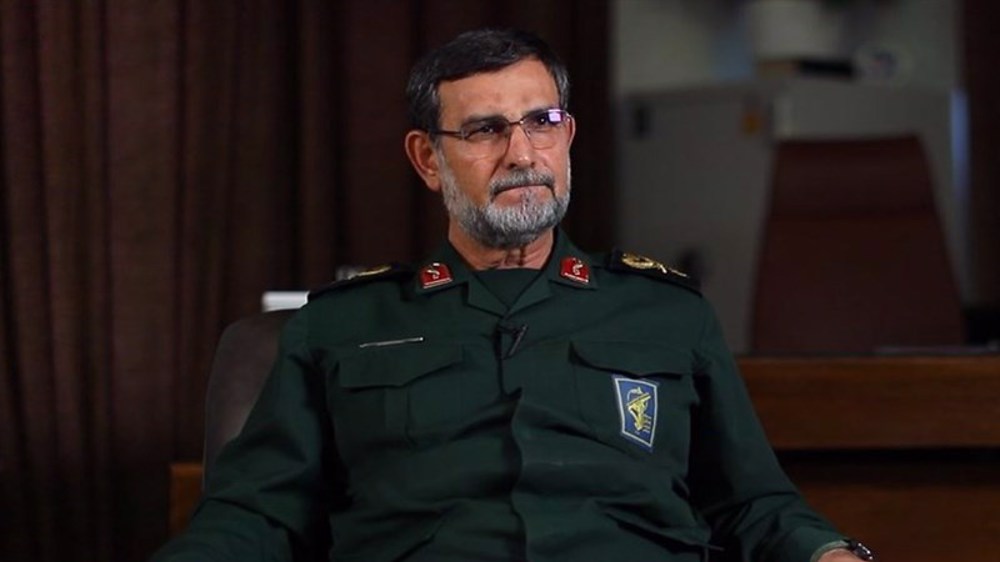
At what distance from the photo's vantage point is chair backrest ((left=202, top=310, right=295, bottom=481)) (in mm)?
1740

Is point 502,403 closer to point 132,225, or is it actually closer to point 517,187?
point 517,187

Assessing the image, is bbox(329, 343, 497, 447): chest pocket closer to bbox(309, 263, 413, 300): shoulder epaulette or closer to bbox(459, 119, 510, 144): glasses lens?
bbox(309, 263, 413, 300): shoulder epaulette

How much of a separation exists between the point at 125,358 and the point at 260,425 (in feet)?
2.83

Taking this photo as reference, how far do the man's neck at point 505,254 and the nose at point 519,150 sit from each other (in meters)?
0.11

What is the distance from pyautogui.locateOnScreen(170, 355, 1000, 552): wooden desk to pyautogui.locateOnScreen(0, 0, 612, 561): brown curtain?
57 centimetres

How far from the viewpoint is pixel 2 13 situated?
232 cm

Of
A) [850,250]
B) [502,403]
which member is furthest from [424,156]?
[850,250]

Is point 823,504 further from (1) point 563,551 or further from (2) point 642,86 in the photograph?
(2) point 642,86

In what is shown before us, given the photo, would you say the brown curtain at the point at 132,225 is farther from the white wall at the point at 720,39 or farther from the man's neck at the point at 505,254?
the white wall at the point at 720,39

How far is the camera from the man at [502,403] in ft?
5.18

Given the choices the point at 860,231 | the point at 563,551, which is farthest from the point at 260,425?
the point at 860,231

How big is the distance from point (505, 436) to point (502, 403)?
0.13 ft

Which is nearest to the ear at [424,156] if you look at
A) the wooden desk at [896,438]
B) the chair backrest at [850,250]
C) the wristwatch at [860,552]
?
the wooden desk at [896,438]

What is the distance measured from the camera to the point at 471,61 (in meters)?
1.68
